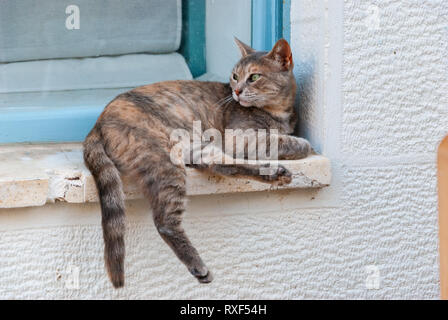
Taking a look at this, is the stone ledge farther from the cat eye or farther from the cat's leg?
the cat eye

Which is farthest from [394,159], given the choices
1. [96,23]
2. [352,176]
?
[96,23]

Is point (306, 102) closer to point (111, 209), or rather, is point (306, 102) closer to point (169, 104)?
point (169, 104)

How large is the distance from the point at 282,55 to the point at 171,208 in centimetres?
75

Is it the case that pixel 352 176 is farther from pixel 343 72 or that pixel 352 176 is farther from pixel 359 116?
pixel 343 72

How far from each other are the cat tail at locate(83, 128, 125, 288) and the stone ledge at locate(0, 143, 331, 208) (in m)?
0.05

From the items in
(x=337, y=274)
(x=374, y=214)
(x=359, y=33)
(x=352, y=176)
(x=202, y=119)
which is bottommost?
(x=337, y=274)

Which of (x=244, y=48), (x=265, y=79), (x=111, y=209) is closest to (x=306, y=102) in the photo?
(x=265, y=79)

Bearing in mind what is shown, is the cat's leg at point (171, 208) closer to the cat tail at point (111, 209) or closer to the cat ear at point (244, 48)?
the cat tail at point (111, 209)

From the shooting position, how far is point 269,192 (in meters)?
1.79

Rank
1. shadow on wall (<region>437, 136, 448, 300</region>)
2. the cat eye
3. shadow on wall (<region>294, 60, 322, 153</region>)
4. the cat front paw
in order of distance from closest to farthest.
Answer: shadow on wall (<region>437, 136, 448, 300</region>) < the cat front paw < shadow on wall (<region>294, 60, 322, 153</region>) < the cat eye

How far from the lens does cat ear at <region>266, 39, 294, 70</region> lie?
1914 millimetres

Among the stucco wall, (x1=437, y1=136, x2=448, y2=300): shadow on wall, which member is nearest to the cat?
the stucco wall

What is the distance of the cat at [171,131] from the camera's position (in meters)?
1.53

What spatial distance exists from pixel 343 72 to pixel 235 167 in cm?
52
